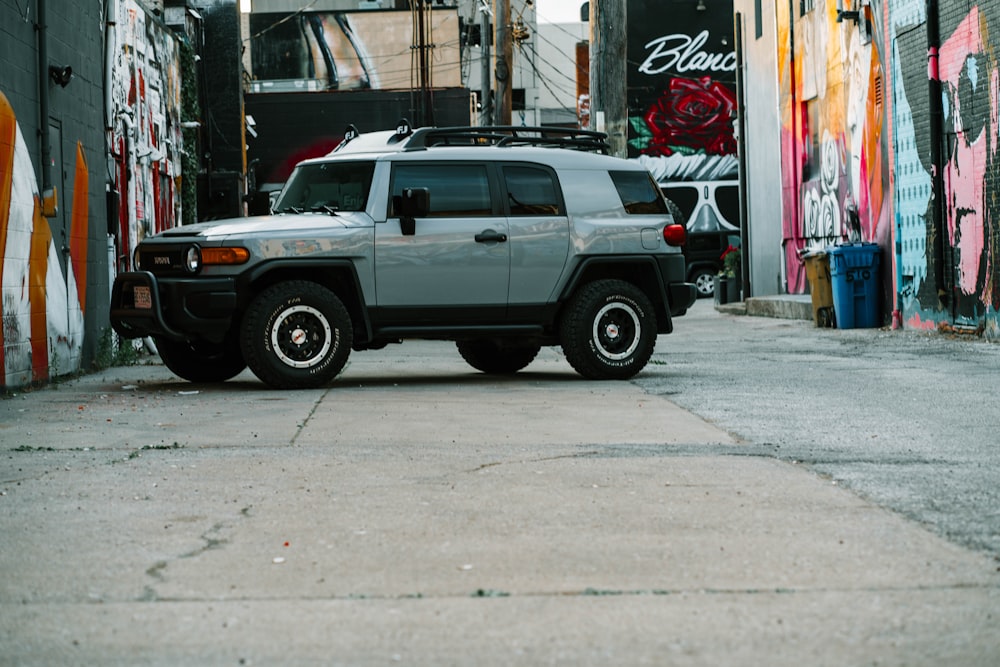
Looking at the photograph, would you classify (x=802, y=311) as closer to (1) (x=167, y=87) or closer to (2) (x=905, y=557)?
(1) (x=167, y=87)

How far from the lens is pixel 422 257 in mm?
12445

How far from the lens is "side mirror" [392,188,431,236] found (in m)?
12.3

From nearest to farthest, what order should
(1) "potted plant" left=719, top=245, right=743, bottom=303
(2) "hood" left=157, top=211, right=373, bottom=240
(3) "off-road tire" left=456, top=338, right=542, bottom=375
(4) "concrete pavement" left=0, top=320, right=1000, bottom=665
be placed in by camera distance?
1. (4) "concrete pavement" left=0, top=320, right=1000, bottom=665
2. (2) "hood" left=157, top=211, right=373, bottom=240
3. (3) "off-road tire" left=456, top=338, right=542, bottom=375
4. (1) "potted plant" left=719, top=245, right=743, bottom=303

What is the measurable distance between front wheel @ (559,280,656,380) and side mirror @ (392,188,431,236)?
1.51 metres

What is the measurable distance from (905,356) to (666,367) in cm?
252

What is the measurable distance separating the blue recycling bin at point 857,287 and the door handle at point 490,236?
9523mm

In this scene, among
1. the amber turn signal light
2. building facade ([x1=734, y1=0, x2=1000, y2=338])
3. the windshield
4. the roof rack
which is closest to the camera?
the amber turn signal light

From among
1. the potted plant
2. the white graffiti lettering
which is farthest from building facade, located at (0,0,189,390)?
the white graffiti lettering

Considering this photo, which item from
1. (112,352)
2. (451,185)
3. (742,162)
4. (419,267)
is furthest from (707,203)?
(419,267)

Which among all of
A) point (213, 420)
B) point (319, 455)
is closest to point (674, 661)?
point (319, 455)

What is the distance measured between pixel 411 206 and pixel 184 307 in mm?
1941

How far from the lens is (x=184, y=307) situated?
11.8m

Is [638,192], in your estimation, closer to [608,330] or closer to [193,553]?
[608,330]

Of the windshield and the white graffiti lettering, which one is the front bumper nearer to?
the windshield
